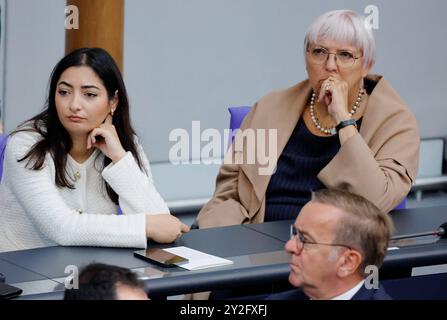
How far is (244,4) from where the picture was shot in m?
5.83

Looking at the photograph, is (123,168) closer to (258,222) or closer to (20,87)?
(258,222)

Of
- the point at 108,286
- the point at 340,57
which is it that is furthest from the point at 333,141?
the point at 108,286

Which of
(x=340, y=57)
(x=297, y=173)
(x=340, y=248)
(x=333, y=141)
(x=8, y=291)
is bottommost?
(x=8, y=291)

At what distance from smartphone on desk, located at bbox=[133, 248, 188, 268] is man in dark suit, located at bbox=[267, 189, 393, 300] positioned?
0.43 meters

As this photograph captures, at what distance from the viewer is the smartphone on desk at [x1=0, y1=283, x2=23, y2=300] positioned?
8.61 ft

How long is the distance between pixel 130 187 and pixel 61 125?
316 mm

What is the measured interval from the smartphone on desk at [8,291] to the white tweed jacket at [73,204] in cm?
47

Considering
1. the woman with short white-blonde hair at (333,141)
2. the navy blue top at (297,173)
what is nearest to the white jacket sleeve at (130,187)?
the woman with short white-blonde hair at (333,141)

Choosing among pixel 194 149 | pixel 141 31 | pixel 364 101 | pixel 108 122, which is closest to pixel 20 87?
pixel 141 31

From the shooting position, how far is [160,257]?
3.02 m

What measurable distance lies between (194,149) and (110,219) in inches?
101

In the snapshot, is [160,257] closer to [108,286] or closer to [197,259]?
[197,259]

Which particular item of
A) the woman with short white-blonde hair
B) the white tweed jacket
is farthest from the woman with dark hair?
the woman with short white-blonde hair

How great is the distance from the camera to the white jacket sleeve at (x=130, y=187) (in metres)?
3.45
